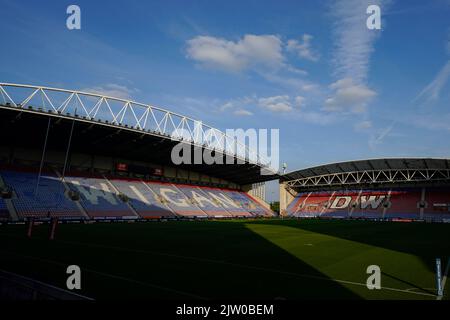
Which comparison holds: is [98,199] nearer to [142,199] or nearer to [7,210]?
[142,199]

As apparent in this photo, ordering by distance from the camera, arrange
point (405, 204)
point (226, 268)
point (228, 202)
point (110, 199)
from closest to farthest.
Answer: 1. point (226, 268)
2. point (110, 199)
3. point (405, 204)
4. point (228, 202)

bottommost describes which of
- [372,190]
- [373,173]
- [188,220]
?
[188,220]

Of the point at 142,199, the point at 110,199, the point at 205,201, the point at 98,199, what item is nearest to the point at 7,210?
the point at 98,199

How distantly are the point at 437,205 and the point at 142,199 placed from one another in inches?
2385

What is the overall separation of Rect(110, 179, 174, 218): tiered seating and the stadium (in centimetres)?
27

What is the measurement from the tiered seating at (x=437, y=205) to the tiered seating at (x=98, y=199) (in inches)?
2352

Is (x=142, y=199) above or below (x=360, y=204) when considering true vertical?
below

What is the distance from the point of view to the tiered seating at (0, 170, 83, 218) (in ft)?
144

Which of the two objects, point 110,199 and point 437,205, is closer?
point 110,199

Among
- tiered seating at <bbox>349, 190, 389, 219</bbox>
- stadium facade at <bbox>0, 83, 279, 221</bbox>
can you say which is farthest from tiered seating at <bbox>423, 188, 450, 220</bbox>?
stadium facade at <bbox>0, 83, 279, 221</bbox>

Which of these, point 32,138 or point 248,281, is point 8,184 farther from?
point 248,281

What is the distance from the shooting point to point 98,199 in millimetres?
53625

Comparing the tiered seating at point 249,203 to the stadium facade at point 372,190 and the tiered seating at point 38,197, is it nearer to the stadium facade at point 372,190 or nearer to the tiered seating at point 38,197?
the stadium facade at point 372,190

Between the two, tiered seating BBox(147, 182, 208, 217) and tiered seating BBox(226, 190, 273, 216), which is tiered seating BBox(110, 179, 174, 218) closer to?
tiered seating BBox(147, 182, 208, 217)
